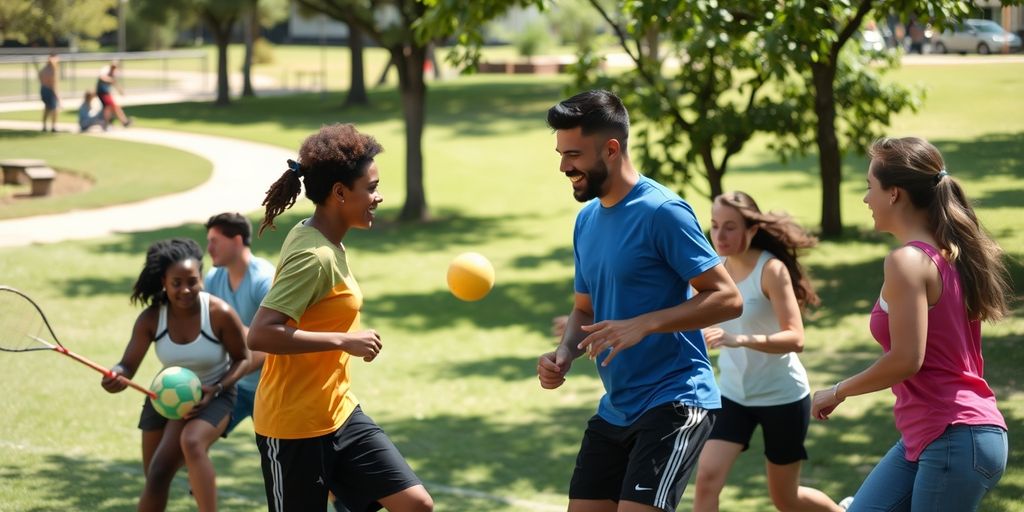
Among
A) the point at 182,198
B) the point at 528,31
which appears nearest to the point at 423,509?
the point at 182,198

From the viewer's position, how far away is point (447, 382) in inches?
440

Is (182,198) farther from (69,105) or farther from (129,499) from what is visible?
(69,105)

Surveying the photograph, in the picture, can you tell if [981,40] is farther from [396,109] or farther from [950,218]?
[950,218]

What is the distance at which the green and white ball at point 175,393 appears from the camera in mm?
5996

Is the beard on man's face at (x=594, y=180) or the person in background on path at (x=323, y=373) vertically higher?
the beard on man's face at (x=594, y=180)

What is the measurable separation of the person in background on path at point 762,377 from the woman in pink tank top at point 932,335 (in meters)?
1.51

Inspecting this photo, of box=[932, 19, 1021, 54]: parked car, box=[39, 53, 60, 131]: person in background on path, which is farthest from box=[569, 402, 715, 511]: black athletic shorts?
box=[932, 19, 1021, 54]: parked car

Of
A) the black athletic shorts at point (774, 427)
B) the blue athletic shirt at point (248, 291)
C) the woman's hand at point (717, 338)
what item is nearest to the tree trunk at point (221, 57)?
the blue athletic shirt at point (248, 291)

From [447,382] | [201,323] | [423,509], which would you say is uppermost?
[201,323]

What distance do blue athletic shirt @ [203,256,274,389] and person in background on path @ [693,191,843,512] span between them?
2507 millimetres

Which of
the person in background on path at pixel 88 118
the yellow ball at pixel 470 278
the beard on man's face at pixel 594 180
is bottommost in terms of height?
the person in background on path at pixel 88 118

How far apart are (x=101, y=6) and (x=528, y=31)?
19.2 metres

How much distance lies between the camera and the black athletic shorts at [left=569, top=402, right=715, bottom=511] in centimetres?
454

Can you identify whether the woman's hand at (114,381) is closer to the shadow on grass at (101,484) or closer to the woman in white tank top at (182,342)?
the woman in white tank top at (182,342)
